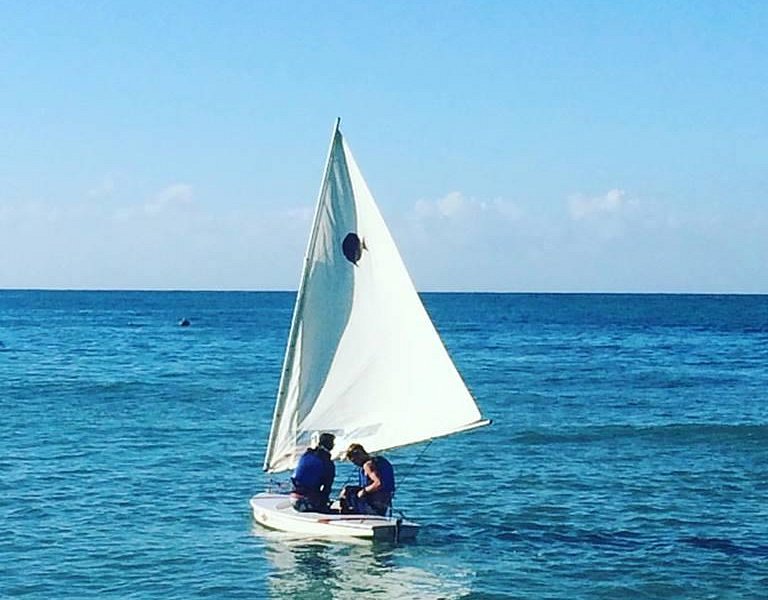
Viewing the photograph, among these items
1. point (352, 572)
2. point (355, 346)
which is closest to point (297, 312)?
point (355, 346)

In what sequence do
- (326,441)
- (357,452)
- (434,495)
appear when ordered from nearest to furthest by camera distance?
(357,452) < (326,441) < (434,495)

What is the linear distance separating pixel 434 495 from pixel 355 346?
24.5 ft

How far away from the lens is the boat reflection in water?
2156 centimetres

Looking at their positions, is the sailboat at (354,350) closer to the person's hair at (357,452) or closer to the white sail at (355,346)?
the white sail at (355,346)

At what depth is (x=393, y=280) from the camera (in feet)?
81.1

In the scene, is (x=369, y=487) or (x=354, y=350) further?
(x=354, y=350)

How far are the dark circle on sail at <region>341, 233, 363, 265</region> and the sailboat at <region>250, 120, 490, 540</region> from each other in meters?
0.02

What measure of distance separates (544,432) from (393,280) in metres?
20.2

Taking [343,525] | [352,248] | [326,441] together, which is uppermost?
[352,248]

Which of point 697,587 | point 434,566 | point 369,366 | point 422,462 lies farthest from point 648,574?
point 422,462

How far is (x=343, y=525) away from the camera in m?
23.7

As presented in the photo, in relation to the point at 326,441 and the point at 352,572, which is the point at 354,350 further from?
the point at 352,572

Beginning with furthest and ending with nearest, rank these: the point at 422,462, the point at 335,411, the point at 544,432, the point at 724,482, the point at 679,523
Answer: the point at 544,432, the point at 422,462, the point at 724,482, the point at 679,523, the point at 335,411

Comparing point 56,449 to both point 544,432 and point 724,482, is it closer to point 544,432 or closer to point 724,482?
point 544,432
